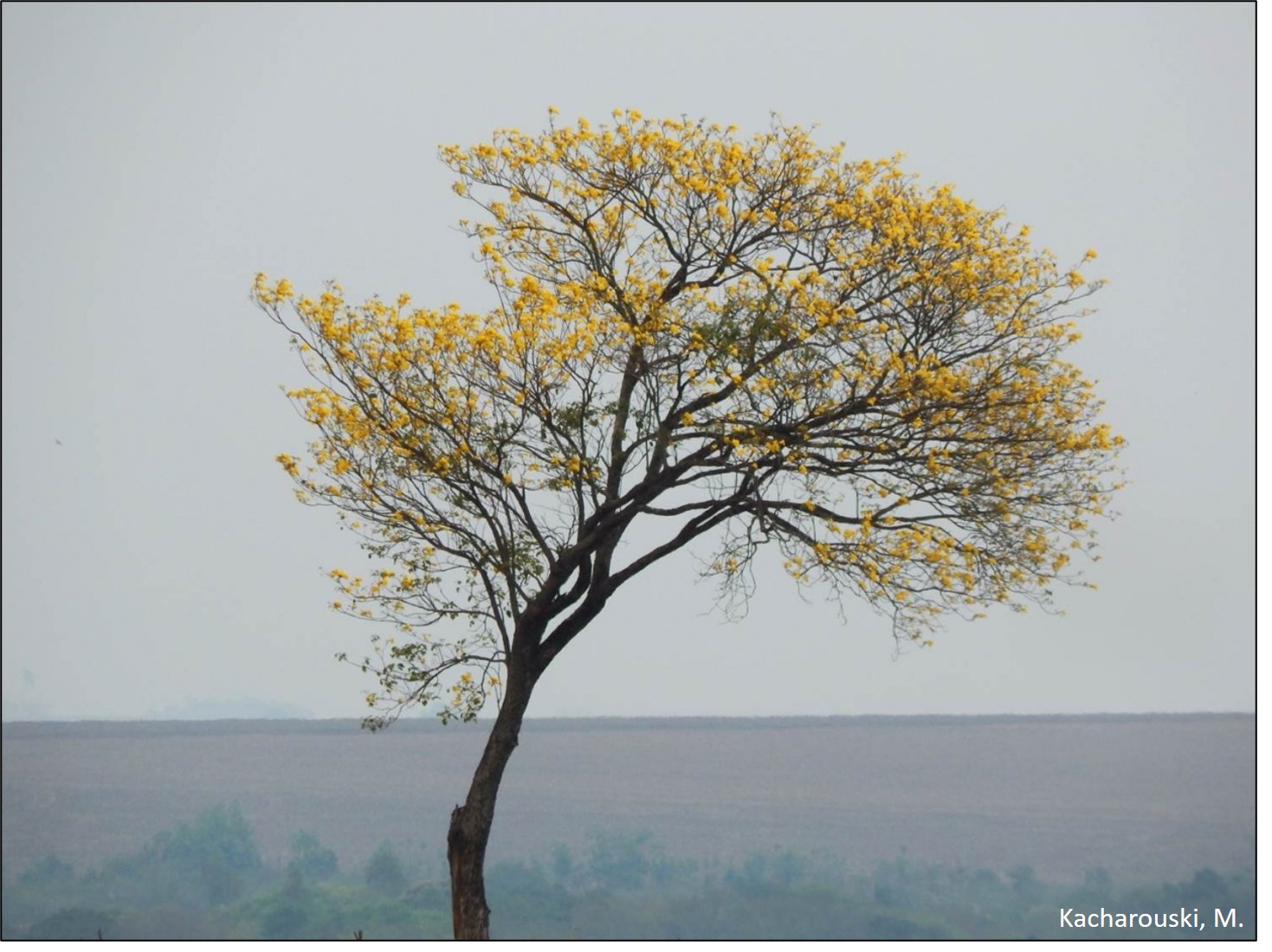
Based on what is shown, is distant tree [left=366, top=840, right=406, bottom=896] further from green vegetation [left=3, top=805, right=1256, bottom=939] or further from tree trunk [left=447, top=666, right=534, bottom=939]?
tree trunk [left=447, top=666, right=534, bottom=939]

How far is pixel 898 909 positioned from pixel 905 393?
7.25 meters

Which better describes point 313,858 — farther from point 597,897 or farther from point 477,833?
point 477,833

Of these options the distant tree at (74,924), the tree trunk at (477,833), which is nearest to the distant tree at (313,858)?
the distant tree at (74,924)

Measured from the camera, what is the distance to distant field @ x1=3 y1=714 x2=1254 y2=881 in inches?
671

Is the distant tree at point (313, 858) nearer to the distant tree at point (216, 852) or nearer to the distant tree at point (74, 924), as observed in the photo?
the distant tree at point (216, 852)

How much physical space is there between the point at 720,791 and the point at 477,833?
8167mm

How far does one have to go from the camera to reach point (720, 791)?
64.7 ft

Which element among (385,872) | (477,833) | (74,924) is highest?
(477,833)

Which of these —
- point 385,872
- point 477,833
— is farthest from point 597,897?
point 477,833

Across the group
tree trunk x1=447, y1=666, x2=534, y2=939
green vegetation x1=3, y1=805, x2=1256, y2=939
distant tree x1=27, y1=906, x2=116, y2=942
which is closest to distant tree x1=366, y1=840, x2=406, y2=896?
green vegetation x1=3, y1=805, x2=1256, y2=939

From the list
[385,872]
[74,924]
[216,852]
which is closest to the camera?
[74,924]

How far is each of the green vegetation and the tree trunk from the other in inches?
105

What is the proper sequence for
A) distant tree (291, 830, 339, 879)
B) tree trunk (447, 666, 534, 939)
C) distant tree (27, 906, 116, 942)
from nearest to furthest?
1. tree trunk (447, 666, 534, 939)
2. distant tree (27, 906, 116, 942)
3. distant tree (291, 830, 339, 879)

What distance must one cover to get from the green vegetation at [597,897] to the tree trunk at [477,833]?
8.77 feet
